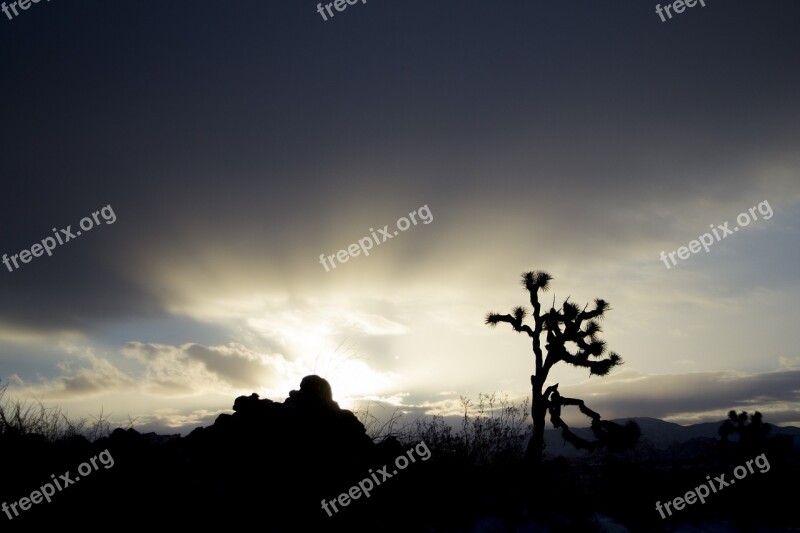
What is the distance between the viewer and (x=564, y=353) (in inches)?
725

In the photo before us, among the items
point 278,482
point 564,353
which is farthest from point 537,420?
point 278,482

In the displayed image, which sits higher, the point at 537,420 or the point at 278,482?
the point at 278,482

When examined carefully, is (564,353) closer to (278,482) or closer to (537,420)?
(537,420)

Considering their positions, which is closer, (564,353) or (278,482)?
(278,482)

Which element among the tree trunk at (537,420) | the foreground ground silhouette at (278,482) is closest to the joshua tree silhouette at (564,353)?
the tree trunk at (537,420)

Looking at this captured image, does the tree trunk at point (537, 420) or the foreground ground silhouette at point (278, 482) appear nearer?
the foreground ground silhouette at point (278, 482)

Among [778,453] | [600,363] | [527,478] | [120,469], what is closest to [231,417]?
[120,469]

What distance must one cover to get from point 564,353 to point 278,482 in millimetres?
13711

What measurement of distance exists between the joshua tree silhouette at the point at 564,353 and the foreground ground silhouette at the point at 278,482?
828 cm

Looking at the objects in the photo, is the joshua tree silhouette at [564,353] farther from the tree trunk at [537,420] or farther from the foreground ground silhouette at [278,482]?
the foreground ground silhouette at [278,482]

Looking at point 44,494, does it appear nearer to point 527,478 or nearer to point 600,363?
point 527,478

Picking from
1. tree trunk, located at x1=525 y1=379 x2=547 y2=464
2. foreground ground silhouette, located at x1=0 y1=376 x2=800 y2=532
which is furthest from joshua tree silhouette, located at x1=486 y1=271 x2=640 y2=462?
foreground ground silhouette, located at x1=0 y1=376 x2=800 y2=532

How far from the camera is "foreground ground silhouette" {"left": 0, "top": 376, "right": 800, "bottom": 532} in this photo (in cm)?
677

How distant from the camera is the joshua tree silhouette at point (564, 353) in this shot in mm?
18266
